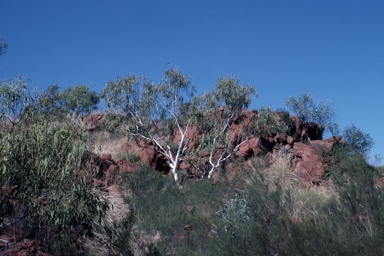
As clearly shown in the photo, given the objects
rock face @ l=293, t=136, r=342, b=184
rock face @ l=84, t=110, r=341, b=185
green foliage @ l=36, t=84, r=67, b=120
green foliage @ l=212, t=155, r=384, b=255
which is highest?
rock face @ l=84, t=110, r=341, b=185

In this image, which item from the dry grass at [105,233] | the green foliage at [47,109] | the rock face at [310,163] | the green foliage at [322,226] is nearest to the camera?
the green foliage at [322,226]

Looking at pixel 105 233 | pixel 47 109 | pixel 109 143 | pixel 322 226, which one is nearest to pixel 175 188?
pixel 105 233

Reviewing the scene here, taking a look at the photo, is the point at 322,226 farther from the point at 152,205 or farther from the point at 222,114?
the point at 222,114

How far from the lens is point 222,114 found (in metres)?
23.3

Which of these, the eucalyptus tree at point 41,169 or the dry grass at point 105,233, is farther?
the dry grass at point 105,233

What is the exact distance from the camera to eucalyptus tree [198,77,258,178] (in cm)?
2253

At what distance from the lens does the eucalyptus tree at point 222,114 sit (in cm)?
2253

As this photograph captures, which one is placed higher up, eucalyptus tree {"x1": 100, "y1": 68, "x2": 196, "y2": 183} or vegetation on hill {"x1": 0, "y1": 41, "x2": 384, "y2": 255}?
eucalyptus tree {"x1": 100, "y1": 68, "x2": 196, "y2": 183}

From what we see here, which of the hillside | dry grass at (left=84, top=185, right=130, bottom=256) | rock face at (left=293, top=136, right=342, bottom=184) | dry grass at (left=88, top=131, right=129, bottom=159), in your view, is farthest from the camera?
dry grass at (left=88, top=131, right=129, bottom=159)

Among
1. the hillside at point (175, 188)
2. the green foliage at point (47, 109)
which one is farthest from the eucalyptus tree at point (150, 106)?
the green foliage at point (47, 109)

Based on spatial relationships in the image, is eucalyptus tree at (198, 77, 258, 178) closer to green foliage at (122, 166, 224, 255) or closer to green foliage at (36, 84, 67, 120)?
green foliage at (122, 166, 224, 255)

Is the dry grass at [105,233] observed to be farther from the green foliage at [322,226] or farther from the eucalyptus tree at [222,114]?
the eucalyptus tree at [222,114]

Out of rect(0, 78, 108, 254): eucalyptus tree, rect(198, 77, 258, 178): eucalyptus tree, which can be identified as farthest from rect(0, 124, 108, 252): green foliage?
rect(198, 77, 258, 178): eucalyptus tree

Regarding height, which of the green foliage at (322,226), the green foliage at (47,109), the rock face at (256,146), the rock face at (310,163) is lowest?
the green foliage at (322,226)
